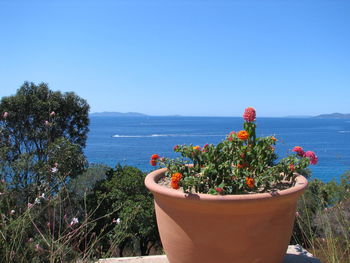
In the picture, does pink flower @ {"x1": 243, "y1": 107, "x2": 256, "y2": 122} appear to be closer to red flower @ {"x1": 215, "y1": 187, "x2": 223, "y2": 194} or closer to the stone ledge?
red flower @ {"x1": 215, "y1": 187, "x2": 223, "y2": 194}

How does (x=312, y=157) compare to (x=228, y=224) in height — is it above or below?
above

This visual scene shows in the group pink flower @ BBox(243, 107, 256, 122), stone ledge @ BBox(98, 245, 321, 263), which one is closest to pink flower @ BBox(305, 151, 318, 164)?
pink flower @ BBox(243, 107, 256, 122)

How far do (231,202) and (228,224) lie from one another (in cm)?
16

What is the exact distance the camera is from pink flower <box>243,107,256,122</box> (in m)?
2.30

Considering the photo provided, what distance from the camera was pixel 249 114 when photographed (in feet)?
7.54

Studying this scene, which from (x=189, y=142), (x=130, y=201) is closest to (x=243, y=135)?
(x=130, y=201)

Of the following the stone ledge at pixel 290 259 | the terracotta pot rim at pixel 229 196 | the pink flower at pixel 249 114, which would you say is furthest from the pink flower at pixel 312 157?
the stone ledge at pixel 290 259

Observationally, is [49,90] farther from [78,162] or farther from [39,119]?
[78,162]

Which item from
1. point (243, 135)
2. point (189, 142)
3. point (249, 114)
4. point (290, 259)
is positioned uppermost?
point (249, 114)

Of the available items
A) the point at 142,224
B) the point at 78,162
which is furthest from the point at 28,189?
the point at 142,224

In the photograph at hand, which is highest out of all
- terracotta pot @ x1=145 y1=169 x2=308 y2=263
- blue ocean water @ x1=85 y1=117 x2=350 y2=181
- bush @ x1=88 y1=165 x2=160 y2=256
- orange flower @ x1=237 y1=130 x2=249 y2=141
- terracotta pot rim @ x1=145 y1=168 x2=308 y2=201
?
orange flower @ x1=237 y1=130 x2=249 y2=141

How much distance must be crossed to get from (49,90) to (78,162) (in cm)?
267

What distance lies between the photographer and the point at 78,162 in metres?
6.35

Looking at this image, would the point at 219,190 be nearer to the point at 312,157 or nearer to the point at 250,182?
the point at 250,182
